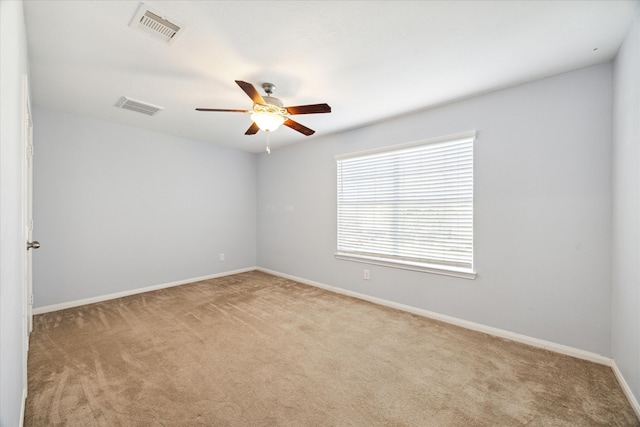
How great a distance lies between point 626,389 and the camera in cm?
179

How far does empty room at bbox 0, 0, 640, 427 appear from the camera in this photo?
165cm

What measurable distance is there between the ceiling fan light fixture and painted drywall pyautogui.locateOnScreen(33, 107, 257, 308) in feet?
8.62

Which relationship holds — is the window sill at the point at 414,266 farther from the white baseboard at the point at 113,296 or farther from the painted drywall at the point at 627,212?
the white baseboard at the point at 113,296

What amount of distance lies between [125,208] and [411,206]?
13.2 feet

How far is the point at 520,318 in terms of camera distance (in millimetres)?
2504

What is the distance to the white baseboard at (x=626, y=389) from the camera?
1.63 metres

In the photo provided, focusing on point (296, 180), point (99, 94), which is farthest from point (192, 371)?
point (296, 180)

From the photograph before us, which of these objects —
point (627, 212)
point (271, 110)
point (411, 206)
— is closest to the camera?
point (627, 212)

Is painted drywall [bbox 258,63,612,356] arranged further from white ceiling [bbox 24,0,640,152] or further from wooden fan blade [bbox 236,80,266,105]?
wooden fan blade [bbox 236,80,266,105]

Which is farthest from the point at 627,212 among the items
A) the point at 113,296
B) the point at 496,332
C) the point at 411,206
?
the point at 113,296

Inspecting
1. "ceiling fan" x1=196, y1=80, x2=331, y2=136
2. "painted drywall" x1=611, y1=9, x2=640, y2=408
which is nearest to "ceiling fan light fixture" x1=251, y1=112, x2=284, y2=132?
"ceiling fan" x1=196, y1=80, x2=331, y2=136

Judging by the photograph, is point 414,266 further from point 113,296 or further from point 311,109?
point 113,296

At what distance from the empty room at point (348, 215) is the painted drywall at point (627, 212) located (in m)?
0.02

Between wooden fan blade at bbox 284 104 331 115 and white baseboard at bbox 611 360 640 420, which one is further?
wooden fan blade at bbox 284 104 331 115
